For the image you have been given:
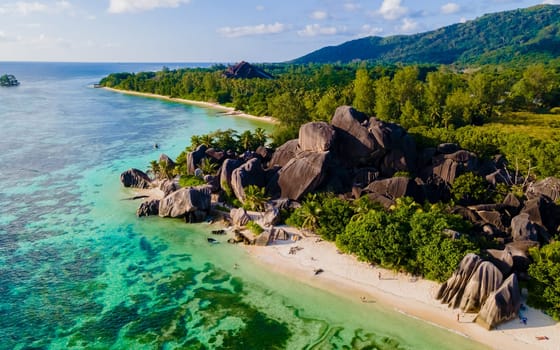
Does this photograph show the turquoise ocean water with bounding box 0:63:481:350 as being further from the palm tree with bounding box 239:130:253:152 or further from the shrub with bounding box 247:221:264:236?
the palm tree with bounding box 239:130:253:152

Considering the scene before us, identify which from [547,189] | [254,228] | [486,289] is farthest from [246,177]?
[547,189]

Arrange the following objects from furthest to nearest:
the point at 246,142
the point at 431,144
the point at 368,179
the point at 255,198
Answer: the point at 246,142
the point at 431,144
the point at 368,179
the point at 255,198

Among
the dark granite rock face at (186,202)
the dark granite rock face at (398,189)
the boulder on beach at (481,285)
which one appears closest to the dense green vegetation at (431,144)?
the boulder on beach at (481,285)

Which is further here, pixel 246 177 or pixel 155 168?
pixel 155 168

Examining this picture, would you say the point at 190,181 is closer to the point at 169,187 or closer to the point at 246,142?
the point at 169,187

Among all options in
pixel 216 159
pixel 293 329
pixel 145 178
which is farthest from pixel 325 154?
pixel 145 178

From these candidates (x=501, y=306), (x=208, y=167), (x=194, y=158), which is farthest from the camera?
(x=194, y=158)

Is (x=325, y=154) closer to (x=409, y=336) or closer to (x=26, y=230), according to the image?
(x=409, y=336)

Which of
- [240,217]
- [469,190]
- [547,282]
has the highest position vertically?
[469,190]
